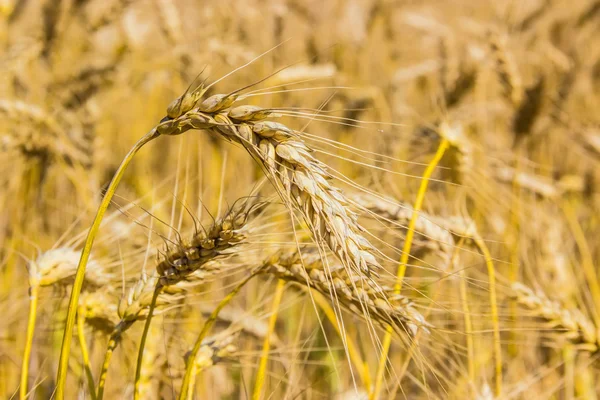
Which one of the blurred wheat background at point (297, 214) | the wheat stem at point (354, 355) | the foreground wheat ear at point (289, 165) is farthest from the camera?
the wheat stem at point (354, 355)

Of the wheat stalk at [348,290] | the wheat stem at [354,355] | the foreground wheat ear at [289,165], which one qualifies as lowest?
the wheat stem at [354,355]

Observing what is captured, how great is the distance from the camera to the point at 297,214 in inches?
54.9

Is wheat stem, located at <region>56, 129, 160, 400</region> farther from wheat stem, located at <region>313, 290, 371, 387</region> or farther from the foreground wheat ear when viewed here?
wheat stem, located at <region>313, 290, 371, 387</region>

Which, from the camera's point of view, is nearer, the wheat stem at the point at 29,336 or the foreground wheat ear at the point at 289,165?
the foreground wheat ear at the point at 289,165

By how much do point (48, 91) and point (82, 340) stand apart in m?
1.79

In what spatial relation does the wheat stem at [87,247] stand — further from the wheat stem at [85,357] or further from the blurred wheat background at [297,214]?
the wheat stem at [85,357]

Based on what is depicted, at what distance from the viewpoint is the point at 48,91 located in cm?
254

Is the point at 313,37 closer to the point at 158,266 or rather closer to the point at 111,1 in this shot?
the point at 111,1

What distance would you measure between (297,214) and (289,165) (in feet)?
2.11

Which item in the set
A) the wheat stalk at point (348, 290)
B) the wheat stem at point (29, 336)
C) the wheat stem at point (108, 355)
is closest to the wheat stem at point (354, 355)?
the wheat stalk at point (348, 290)

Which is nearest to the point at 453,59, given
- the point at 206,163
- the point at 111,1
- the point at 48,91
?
the point at 206,163

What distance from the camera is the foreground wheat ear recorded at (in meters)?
0.74

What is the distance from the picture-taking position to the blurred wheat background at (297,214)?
2.87 ft

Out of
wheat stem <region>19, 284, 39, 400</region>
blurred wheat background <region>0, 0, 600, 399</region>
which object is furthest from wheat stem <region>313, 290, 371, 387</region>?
wheat stem <region>19, 284, 39, 400</region>
